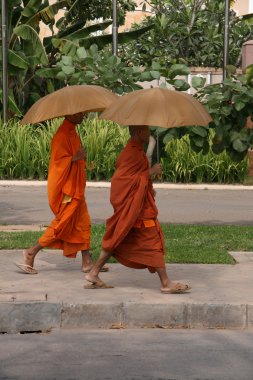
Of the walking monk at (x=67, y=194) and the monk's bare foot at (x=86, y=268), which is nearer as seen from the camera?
the walking monk at (x=67, y=194)

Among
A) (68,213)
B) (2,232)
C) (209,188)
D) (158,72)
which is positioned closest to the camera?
(68,213)

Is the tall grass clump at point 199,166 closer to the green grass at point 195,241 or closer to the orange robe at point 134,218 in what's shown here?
the green grass at point 195,241

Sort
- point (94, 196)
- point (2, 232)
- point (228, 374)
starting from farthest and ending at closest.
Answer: point (94, 196) < point (2, 232) < point (228, 374)

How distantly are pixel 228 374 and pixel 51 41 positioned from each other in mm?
21884

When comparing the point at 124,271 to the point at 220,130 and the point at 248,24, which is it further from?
the point at 248,24

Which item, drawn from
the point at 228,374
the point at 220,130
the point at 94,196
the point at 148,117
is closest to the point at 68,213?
the point at 148,117

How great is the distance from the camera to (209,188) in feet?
69.5

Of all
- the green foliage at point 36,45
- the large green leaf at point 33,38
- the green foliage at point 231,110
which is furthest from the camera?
the green foliage at point 36,45

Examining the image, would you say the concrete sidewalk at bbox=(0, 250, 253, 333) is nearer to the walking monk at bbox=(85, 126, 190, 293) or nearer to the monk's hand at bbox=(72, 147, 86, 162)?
the walking monk at bbox=(85, 126, 190, 293)

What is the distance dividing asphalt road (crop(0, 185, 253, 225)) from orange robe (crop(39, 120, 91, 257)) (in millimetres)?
4677

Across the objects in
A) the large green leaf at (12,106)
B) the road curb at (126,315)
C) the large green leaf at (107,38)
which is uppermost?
the large green leaf at (107,38)

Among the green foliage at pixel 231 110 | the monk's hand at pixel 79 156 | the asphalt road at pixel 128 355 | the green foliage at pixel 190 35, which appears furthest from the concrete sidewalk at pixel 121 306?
the green foliage at pixel 190 35

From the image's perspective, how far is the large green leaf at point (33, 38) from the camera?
87.4 feet

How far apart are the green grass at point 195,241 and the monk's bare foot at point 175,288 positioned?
1.69m
